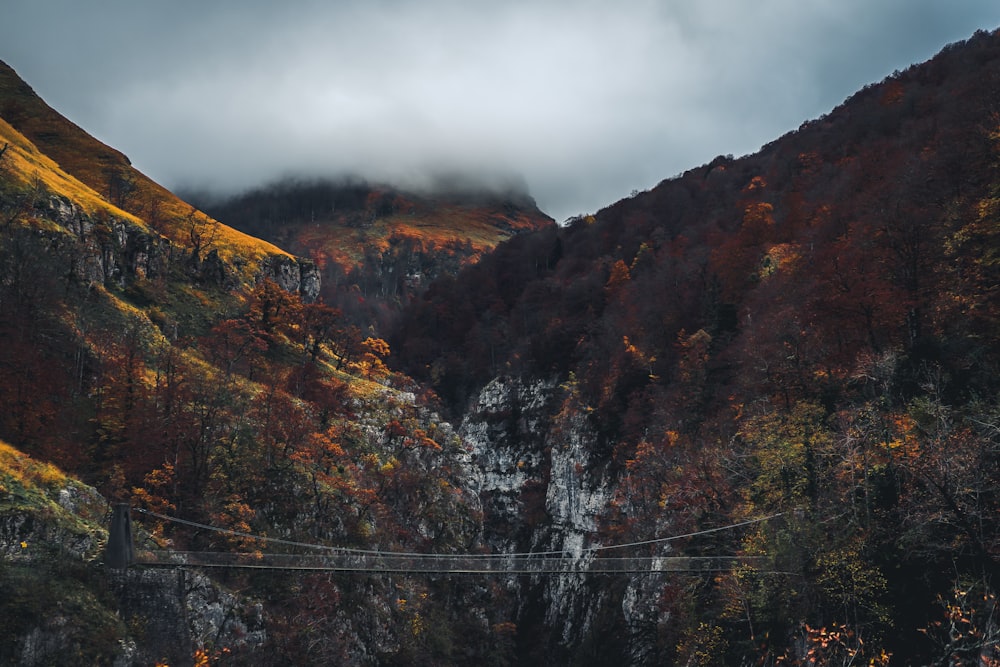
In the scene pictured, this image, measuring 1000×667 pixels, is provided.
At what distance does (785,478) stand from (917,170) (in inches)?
811

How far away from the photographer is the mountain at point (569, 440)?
79.8 ft

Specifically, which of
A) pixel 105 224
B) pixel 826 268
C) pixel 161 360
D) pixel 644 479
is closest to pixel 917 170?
pixel 826 268

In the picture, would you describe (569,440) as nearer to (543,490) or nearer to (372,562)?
(543,490)

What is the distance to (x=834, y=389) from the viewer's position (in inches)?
1264

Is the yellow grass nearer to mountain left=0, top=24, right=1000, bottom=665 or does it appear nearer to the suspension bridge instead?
mountain left=0, top=24, right=1000, bottom=665

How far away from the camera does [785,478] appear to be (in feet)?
97.7

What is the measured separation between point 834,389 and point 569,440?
29610mm

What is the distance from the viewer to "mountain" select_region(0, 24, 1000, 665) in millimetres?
24328

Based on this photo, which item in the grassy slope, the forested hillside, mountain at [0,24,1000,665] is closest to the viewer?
the forested hillside

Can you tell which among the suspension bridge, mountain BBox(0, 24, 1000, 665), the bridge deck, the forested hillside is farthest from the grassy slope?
the forested hillside

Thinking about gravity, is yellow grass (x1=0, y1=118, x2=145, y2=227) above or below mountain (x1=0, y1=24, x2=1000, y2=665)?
above

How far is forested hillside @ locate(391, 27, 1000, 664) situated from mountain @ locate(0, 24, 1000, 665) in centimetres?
19

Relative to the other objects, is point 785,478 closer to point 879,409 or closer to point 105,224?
point 879,409

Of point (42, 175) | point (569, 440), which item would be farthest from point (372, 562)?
point (42, 175)
